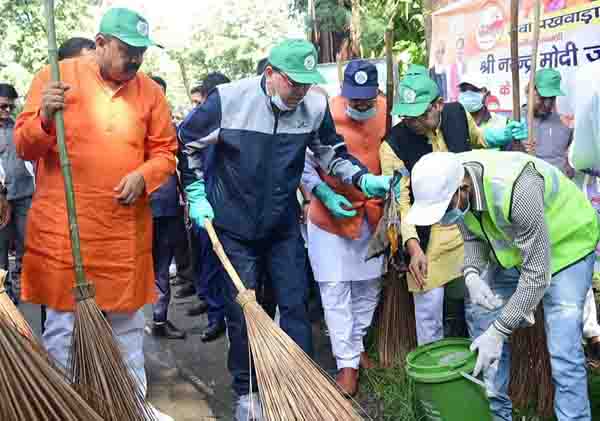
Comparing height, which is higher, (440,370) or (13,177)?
(13,177)

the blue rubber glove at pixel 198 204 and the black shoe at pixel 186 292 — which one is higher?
the blue rubber glove at pixel 198 204

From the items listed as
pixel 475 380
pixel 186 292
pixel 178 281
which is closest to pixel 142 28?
pixel 475 380

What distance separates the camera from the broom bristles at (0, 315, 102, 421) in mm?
2326

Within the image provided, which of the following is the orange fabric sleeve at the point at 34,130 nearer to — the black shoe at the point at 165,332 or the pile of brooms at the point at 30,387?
the pile of brooms at the point at 30,387

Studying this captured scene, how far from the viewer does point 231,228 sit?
3311 millimetres

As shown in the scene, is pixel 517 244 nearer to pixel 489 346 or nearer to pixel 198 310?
pixel 489 346

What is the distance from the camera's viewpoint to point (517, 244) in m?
2.50

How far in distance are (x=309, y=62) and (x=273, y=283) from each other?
1117mm

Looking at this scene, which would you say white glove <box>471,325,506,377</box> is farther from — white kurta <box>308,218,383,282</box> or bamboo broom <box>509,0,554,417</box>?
white kurta <box>308,218,383,282</box>

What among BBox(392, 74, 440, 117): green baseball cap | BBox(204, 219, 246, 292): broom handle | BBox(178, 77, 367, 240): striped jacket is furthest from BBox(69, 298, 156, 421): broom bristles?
BBox(392, 74, 440, 117): green baseball cap

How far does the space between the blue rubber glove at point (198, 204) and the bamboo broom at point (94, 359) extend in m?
0.58

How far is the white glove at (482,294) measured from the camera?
2.78 metres

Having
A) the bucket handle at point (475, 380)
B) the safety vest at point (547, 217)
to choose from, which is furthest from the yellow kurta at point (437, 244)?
the bucket handle at point (475, 380)

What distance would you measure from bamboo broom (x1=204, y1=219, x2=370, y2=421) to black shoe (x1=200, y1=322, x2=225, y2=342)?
2375 mm
